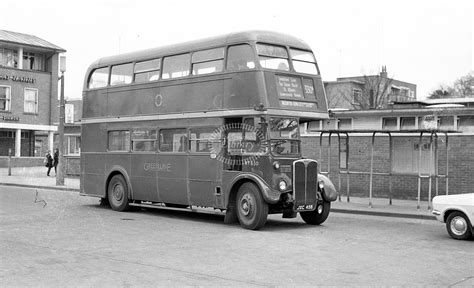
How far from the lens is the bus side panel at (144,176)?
15.8m

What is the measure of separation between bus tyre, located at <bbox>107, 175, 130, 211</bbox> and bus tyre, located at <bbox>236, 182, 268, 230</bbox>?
14.8ft

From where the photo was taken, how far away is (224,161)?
1389 centimetres

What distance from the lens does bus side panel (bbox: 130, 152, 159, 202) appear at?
15.8 m

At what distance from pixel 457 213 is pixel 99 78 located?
10853 mm

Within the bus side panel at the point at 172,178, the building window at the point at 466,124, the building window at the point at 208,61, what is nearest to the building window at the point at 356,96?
the building window at the point at 466,124

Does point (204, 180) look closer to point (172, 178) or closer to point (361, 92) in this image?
point (172, 178)

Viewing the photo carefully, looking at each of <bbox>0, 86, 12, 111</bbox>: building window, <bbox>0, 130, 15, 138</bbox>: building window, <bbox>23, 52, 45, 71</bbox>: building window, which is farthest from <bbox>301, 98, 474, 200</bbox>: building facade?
<bbox>23, 52, 45, 71</bbox>: building window

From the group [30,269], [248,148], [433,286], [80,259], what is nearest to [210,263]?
[80,259]

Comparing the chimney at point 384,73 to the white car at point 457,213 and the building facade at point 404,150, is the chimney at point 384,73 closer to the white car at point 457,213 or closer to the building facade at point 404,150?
the building facade at point 404,150

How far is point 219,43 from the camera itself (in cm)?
1389

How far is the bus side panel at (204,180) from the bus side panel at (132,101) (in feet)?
6.90

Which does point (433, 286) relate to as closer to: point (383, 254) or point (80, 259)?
point (383, 254)

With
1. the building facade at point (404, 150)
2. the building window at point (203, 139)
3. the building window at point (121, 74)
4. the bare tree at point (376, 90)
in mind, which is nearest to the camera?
the building window at point (203, 139)

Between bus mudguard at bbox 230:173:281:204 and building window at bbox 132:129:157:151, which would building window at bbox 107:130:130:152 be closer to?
building window at bbox 132:129:157:151
